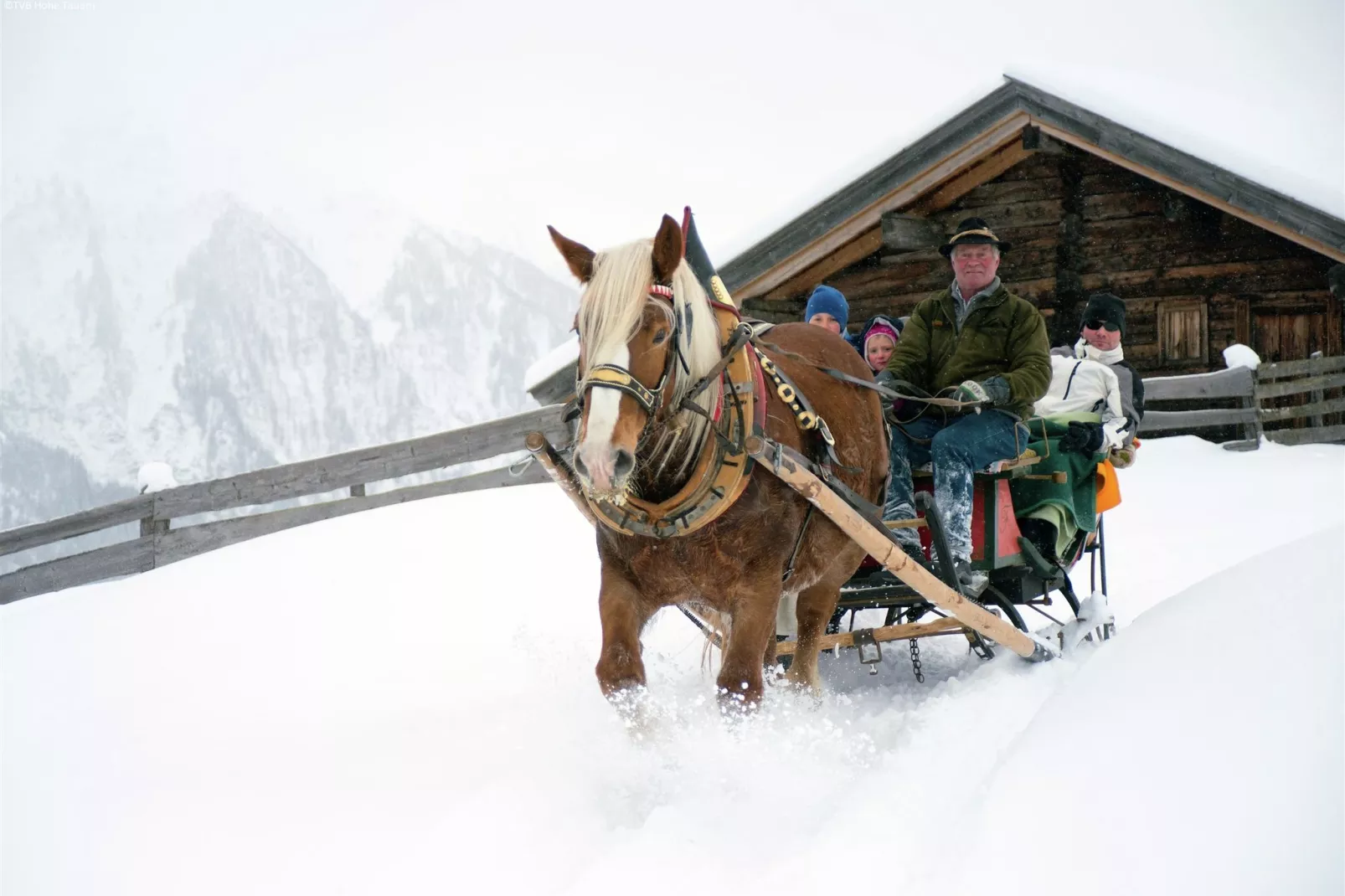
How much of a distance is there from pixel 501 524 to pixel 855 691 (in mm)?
4337

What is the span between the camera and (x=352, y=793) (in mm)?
3170

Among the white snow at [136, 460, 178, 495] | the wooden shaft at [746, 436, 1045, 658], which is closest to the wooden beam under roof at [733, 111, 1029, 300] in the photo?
the white snow at [136, 460, 178, 495]

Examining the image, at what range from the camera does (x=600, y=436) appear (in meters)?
2.40

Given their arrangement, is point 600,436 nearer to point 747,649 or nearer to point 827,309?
point 747,649

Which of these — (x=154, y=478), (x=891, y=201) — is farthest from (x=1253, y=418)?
(x=154, y=478)

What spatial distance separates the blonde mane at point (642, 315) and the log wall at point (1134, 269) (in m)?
7.21

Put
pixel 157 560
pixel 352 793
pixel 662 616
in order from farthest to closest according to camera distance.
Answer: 1. pixel 157 560
2. pixel 662 616
3. pixel 352 793

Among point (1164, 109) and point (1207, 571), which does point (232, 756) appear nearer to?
point (1207, 571)

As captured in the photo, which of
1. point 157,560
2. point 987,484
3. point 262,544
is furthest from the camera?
point 157,560

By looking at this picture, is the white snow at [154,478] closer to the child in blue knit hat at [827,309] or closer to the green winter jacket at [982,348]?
the child in blue knit hat at [827,309]

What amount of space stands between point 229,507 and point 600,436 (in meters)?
7.11

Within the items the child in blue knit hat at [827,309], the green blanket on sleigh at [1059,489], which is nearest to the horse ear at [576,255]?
the green blanket on sleigh at [1059,489]

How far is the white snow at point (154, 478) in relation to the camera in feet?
28.3

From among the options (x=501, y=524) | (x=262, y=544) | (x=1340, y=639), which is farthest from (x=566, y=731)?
(x=262, y=544)
